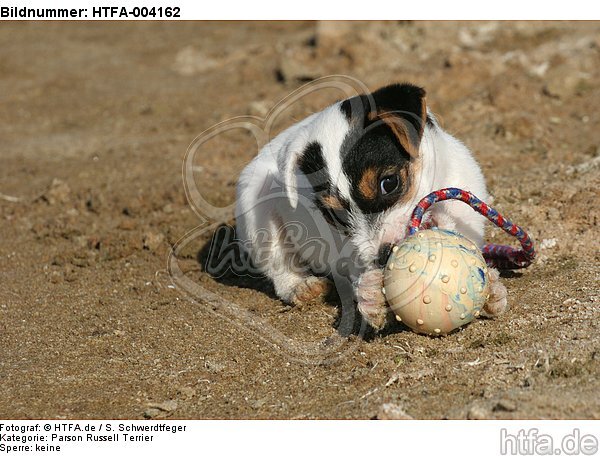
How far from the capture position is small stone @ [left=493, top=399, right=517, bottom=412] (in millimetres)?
3977

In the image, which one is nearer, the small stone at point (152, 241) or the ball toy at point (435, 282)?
the ball toy at point (435, 282)

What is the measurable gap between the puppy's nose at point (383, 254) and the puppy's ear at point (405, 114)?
61 cm

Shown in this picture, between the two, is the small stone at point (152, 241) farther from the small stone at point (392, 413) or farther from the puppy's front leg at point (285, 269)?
the small stone at point (392, 413)

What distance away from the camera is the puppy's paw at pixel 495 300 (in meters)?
4.99

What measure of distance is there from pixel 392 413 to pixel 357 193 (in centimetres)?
143

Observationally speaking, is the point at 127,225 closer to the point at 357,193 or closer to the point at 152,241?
the point at 152,241

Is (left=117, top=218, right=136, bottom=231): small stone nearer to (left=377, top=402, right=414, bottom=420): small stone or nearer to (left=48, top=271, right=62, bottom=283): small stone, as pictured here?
(left=48, top=271, right=62, bottom=283): small stone

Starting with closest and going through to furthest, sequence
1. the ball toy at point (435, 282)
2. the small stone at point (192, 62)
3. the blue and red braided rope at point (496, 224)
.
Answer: the ball toy at point (435, 282) < the blue and red braided rope at point (496, 224) < the small stone at point (192, 62)

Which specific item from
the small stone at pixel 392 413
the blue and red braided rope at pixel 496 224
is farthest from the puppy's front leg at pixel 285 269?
the small stone at pixel 392 413

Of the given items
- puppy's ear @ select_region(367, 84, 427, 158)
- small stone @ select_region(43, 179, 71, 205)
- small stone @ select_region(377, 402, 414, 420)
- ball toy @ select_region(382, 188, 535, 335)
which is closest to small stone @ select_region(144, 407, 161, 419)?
small stone @ select_region(377, 402, 414, 420)

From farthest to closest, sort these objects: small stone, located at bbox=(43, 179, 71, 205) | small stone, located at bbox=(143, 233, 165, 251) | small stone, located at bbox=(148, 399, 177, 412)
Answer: small stone, located at bbox=(43, 179, 71, 205)
small stone, located at bbox=(143, 233, 165, 251)
small stone, located at bbox=(148, 399, 177, 412)

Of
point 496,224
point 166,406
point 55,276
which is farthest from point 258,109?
point 166,406

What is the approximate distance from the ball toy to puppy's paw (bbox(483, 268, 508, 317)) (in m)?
0.19

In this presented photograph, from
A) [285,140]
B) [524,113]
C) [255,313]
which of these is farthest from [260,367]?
[524,113]
